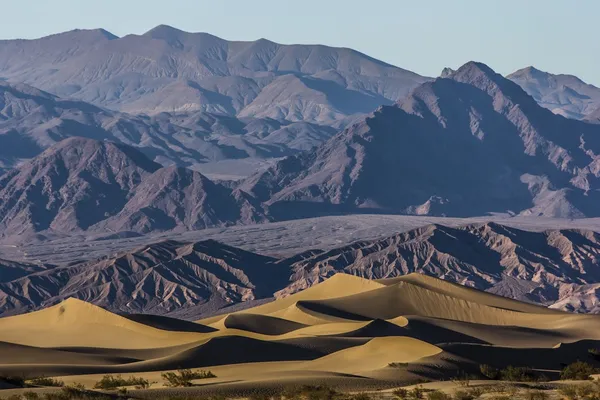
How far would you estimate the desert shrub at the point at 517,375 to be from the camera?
173ft

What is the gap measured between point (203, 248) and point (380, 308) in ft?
287

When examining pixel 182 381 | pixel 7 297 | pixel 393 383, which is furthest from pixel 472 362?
pixel 7 297

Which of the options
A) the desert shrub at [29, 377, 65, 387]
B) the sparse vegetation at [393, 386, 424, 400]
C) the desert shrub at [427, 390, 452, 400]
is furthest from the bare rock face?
the desert shrub at [427, 390, 452, 400]

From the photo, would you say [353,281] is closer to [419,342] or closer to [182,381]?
[419,342]

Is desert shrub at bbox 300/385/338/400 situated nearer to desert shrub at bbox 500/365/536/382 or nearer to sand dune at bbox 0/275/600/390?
→ sand dune at bbox 0/275/600/390

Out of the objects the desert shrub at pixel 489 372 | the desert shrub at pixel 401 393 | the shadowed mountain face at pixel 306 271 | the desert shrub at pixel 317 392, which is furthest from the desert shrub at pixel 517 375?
the shadowed mountain face at pixel 306 271

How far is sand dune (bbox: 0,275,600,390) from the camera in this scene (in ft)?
187

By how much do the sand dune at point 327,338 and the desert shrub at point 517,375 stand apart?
2.29 m

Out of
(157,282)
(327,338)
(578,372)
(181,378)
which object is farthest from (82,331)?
(157,282)

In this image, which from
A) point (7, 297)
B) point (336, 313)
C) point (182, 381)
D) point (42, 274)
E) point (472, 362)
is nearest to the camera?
point (182, 381)

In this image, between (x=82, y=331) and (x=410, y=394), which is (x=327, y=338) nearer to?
(x=82, y=331)

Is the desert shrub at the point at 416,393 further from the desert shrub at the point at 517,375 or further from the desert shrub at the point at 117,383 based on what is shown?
the desert shrub at the point at 517,375

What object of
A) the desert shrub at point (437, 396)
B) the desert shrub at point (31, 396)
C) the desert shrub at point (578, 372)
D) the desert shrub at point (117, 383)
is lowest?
the desert shrub at point (578, 372)

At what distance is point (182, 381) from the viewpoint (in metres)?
47.7
